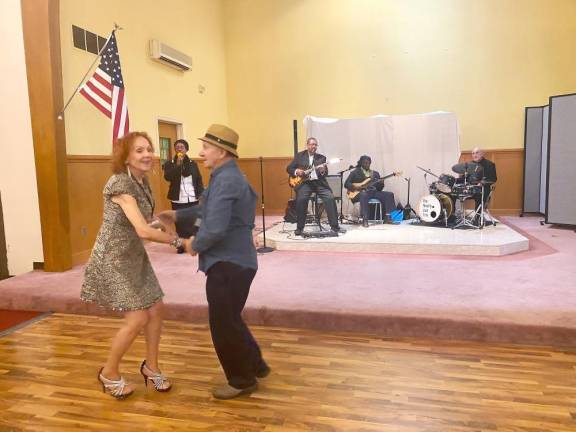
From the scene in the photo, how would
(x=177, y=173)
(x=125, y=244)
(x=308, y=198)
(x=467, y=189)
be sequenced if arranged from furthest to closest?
1. (x=467, y=189)
2. (x=308, y=198)
3. (x=177, y=173)
4. (x=125, y=244)

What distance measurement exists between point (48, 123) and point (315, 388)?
149 inches

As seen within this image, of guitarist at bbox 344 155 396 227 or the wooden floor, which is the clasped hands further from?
guitarist at bbox 344 155 396 227

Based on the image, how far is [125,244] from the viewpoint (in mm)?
2234

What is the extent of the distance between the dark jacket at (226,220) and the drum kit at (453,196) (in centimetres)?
489

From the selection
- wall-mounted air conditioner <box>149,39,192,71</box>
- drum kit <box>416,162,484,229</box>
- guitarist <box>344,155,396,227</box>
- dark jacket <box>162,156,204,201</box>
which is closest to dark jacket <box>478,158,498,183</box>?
drum kit <box>416,162,484,229</box>

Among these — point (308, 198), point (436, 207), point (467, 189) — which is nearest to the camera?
point (308, 198)

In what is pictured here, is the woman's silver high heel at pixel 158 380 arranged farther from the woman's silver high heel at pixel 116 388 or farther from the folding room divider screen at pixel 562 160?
the folding room divider screen at pixel 562 160

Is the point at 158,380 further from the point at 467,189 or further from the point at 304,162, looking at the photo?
the point at 467,189

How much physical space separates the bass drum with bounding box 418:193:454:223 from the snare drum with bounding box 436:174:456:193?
0.22 m

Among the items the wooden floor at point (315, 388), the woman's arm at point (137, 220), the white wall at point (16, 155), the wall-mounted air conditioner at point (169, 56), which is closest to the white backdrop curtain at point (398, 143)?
the wall-mounted air conditioner at point (169, 56)

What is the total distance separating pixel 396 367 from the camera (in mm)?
2682

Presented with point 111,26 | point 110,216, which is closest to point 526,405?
point 110,216

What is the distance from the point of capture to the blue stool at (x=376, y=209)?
7.33 metres

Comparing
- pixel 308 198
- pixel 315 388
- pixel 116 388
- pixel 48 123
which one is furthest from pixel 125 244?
pixel 308 198
